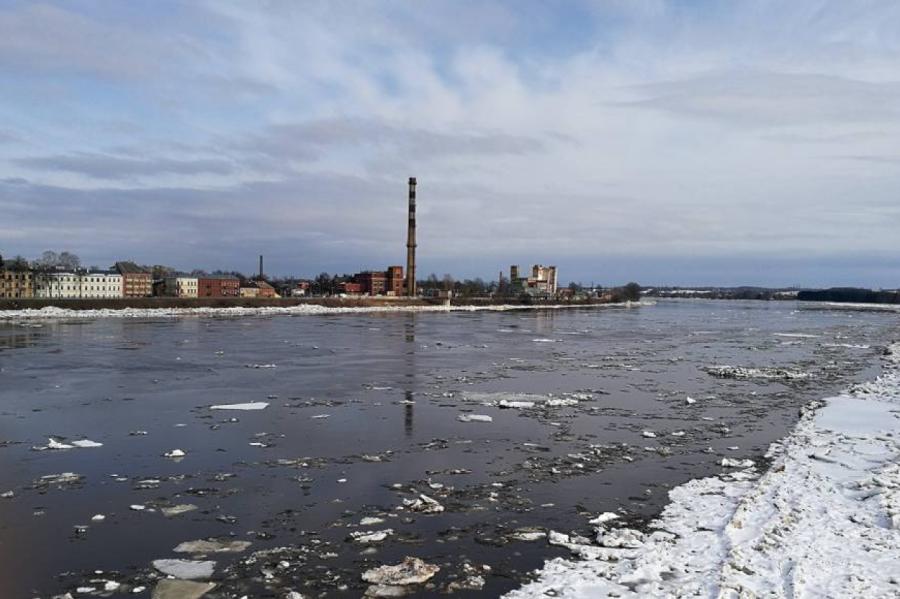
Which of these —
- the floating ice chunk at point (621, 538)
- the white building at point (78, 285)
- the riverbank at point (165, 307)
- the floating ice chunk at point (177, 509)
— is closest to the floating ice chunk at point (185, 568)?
the floating ice chunk at point (177, 509)

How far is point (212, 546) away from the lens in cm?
647

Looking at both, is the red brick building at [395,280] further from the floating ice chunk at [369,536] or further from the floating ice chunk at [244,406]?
the floating ice chunk at [369,536]

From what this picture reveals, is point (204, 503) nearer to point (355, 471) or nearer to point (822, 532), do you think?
point (355, 471)

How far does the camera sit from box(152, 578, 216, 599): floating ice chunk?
544 cm

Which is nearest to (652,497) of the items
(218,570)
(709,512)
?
(709,512)

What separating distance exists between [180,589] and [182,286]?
12020 cm

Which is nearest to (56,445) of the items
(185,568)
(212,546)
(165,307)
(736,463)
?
(212,546)

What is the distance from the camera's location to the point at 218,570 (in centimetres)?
593

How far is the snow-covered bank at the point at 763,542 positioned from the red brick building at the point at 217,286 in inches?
4697

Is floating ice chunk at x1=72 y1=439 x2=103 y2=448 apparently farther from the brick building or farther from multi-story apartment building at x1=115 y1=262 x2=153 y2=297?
the brick building

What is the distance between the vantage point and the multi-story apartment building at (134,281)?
11556cm

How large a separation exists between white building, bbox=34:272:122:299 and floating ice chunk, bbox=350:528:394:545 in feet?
325

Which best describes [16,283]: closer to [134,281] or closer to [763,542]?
[134,281]

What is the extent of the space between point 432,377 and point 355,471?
32.5 ft
